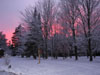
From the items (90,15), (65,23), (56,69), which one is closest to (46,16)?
(65,23)

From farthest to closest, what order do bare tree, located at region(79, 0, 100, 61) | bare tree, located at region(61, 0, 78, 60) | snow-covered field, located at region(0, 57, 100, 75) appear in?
1. bare tree, located at region(61, 0, 78, 60)
2. bare tree, located at region(79, 0, 100, 61)
3. snow-covered field, located at region(0, 57, 100, 75)

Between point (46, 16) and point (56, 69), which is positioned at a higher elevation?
point (46, 16)

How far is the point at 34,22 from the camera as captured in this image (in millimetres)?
→ 20828

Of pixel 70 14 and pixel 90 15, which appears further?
pixel 70 14

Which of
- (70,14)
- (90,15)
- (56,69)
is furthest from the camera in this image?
(70,14)

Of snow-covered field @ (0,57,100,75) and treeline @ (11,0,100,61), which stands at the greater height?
treeline @ (11,0,100,61)

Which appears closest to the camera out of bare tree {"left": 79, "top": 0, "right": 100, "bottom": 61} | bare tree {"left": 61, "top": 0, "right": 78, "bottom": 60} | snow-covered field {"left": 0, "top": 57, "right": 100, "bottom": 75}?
snow-covered field {"left": 0, "top": 57, "right": 100, "bottom": 75}

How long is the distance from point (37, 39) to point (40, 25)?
356cm

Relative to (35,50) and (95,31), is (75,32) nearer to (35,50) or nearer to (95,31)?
(95,31)

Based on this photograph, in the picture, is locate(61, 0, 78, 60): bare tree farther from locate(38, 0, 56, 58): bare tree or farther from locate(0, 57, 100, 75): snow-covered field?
locate(0, 57, 100, 75): snow-covered field

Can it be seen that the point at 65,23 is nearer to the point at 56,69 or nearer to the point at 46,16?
the point at 46,16

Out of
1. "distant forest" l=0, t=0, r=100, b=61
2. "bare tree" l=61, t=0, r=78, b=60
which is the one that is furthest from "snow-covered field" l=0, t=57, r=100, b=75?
"bare tree" l=61, t=0, r=78, b=60

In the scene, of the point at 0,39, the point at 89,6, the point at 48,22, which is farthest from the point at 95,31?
the point at 0,39

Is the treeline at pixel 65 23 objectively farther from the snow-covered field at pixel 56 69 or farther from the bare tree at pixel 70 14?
the snow-covered field at pixel 56 69
